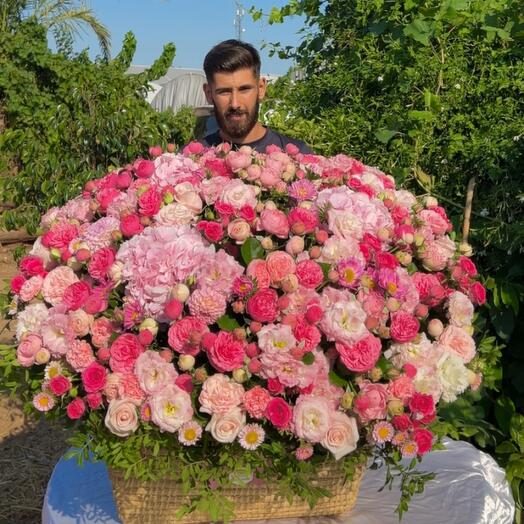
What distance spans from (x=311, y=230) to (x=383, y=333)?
0.26 meters

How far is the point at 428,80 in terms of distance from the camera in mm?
2520

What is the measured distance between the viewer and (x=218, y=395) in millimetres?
1159

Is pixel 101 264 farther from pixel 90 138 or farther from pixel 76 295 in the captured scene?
pixel 90 138

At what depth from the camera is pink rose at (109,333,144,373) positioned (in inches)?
47.8

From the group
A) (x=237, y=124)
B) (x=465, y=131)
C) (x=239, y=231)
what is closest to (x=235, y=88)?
(x=237, y=124)

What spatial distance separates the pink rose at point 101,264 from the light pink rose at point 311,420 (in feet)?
1.55

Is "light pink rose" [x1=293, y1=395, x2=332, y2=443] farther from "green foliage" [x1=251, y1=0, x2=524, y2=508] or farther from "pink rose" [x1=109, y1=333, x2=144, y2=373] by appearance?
"green foliage" [x1=251, y1=0, x2=524, y2=508]

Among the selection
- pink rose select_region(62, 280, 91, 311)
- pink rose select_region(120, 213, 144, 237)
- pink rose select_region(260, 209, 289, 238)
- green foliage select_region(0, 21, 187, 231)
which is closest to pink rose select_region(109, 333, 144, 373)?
pink rose select_region(62, 280, 91, 311)

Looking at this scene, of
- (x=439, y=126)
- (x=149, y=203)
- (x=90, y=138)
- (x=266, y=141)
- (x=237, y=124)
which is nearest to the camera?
(x=149, y=203)

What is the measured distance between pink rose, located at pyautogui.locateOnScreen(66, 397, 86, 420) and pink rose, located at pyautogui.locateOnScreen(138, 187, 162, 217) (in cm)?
41

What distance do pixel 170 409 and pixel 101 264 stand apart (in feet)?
1.10

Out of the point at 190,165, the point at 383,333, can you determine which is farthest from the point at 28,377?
the point at 383,333

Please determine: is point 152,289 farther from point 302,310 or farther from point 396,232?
point 396,232

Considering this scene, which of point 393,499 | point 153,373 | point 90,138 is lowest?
point 393,499
